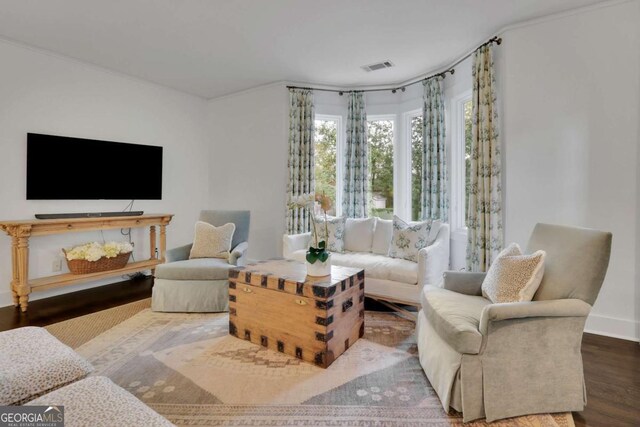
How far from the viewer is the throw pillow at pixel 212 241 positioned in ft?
11.5

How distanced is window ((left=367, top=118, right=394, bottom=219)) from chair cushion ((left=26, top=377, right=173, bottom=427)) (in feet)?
13.2

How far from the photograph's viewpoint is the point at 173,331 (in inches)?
107

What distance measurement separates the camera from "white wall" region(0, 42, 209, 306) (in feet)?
11.0

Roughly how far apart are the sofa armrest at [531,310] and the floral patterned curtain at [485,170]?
1.56 metres

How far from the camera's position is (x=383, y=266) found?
3260mm

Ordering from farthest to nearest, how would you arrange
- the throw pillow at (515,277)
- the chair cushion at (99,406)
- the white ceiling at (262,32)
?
the white ceiling at (262,32)
the throw pillow at (515,277)
the chair cushion at (99,406)

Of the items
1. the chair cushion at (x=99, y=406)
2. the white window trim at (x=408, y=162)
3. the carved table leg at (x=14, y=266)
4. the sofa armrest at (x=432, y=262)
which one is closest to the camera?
the chair cushion at (x=99, y=406)

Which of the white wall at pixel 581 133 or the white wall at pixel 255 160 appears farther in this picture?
the white wall at pixel 255 160

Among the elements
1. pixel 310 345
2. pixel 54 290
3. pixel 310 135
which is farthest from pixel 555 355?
pixel 54 290

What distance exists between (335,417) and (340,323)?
0.68 meters

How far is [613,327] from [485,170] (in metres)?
1.63

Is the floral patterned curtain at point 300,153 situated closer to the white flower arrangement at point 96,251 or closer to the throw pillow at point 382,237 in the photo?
the throw pillow at point 382,237

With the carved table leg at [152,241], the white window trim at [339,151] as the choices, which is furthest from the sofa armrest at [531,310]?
the carved table leg at [152,241]

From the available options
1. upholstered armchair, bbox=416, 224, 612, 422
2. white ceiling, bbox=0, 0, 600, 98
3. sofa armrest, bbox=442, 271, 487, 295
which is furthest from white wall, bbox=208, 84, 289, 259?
upholstered armchair, bbox=416, 224, 612, 422
